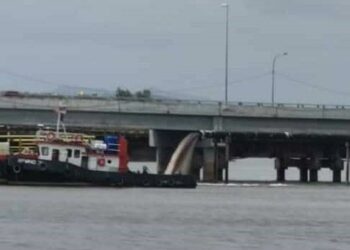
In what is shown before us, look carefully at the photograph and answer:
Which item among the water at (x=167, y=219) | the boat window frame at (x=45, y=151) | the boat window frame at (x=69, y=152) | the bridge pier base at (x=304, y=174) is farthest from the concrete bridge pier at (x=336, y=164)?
the boat window frame at (x=45, y=151)

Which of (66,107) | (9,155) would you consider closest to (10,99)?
(66,107)

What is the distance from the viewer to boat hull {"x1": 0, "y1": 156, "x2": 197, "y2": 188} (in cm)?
11856

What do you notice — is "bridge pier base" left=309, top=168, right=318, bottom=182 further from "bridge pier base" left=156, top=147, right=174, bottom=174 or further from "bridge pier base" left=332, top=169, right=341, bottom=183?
"bridge pier base" left=156, top=147, right=174, bottom=174

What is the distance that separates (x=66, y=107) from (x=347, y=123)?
3147 cm

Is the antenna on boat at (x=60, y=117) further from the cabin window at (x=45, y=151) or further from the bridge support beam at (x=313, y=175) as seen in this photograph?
the bridge support beam at (x=313, y=175)

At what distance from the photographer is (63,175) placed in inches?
4670

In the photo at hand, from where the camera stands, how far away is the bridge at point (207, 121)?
139 metres

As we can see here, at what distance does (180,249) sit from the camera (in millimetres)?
58844

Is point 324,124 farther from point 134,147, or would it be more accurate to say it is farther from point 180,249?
point 180,249

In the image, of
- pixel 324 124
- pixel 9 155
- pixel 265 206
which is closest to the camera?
pixel 265 206

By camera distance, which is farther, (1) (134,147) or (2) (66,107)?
(1) (134,147)

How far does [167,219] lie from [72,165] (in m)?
41.0

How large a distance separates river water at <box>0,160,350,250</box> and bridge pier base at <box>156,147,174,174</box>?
29.3 m

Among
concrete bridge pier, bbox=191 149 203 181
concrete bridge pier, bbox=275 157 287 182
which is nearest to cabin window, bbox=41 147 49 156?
concrete bridge pier, bbox=191 149 203 181
